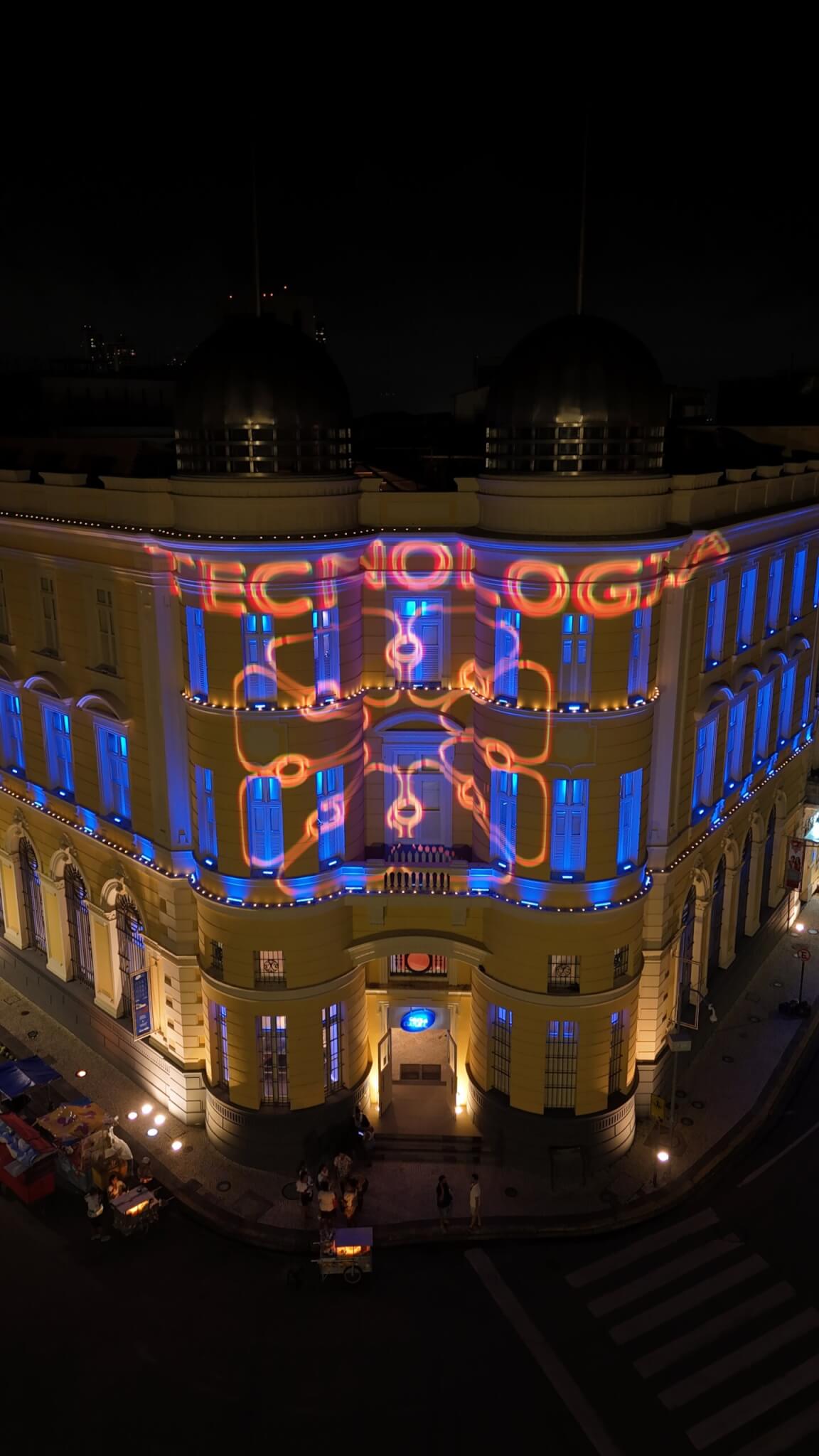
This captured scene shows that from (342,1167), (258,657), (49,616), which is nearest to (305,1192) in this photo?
(342,1167)

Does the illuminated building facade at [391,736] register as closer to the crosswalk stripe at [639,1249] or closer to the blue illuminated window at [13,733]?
the blue illuminated window at [13,733]

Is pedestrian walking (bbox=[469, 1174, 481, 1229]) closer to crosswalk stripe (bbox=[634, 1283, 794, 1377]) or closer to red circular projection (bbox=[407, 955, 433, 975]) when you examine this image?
crosswalk stripe (bbox=[634, 1283, 794, 1377])

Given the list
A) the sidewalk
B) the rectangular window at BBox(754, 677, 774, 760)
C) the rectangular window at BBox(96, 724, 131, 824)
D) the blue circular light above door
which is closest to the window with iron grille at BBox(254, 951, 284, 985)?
the blue circular light above door

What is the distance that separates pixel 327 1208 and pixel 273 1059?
4.52 m

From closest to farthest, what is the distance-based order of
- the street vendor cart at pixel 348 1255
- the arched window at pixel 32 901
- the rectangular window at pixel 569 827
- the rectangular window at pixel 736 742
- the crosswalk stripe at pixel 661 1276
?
the crosswalk stripe at pixel 661 1276 → the street vendor cart at pixel 348 1255 → the rectangular window at pixel 569 827 → the rectangular window at pixel 736 742 → the arched window at pixel 32 901

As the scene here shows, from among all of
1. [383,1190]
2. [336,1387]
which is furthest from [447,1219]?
[336,1387]

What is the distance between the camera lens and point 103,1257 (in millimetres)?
28719

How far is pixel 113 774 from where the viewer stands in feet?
115

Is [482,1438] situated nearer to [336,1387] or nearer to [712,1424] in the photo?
[336,1387]

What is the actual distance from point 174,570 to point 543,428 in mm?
10880

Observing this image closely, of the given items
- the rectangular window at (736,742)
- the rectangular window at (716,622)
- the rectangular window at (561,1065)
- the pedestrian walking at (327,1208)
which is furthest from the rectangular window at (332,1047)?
the rectangular window at (736,742)

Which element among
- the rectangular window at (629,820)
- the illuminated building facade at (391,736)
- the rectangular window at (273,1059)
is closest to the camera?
the illuminated building facade at (391,736)

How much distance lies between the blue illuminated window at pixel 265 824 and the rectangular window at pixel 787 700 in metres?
22.5

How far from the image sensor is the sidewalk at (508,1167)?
2972 centimetres
